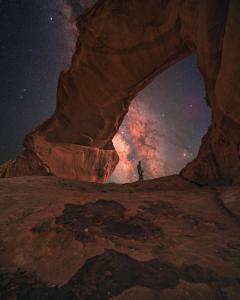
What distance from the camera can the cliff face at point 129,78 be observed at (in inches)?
137

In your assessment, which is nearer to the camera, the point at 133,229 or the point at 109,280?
the point at 109,280

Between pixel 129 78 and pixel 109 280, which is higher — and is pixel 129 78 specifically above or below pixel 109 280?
above

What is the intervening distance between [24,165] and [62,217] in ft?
26.2

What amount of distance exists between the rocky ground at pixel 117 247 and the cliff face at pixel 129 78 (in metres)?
1.39

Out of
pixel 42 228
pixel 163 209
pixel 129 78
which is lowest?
pixel 42 228

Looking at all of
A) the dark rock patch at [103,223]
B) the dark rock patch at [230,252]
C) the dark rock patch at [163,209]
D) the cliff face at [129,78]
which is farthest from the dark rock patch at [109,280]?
the cliff face at [129,78]

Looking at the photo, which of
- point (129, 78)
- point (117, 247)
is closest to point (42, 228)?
point (117, 247)

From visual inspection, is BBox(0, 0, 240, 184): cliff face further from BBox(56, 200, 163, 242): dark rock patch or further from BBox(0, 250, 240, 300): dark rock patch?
BBox(0, 250, 240, 300): dark rock patch

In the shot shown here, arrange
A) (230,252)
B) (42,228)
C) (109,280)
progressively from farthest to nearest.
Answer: (42,228) < (230,252) < (109,280)

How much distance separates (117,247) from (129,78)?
631cm

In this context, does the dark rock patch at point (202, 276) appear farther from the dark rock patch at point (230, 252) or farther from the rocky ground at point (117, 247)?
the dark rock patch at point (230, 252)

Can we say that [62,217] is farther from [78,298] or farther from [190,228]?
[190,228]

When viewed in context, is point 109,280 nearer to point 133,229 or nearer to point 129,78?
point 133,229

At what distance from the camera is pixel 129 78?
7.19 metres
